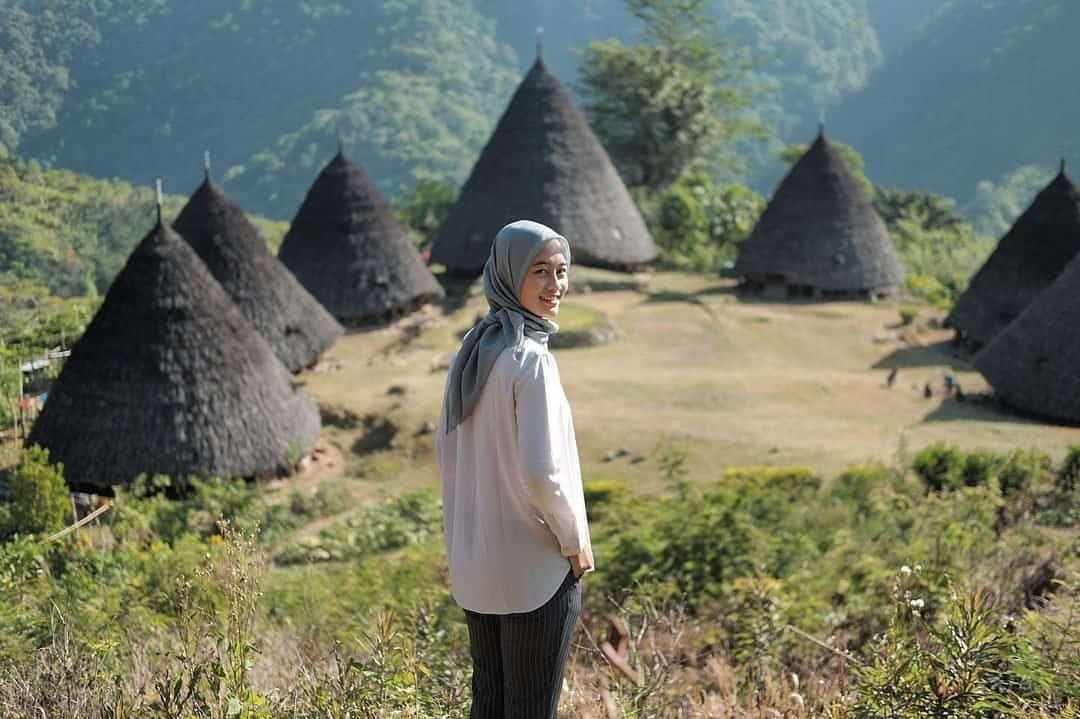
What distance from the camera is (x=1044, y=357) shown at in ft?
45.7

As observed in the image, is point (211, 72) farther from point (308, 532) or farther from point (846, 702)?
point (846, 702)

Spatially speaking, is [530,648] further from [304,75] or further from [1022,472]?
[304,75]

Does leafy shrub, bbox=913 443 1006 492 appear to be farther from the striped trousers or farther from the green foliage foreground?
the striped trousers

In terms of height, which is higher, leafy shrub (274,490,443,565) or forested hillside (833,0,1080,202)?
forested hillside (833,0,1080,202)

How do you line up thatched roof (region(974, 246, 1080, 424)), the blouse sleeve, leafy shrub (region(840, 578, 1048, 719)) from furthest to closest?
thatched roof (region(974, 246, 1080, 424)) < leafy shrub (region(840, 578, 1048, 719)) < the blouse sleeve

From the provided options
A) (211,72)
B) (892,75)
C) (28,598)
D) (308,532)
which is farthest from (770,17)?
(28,598)

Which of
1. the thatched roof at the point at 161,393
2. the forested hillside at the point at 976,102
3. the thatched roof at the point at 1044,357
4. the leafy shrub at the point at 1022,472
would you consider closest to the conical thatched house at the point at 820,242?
the thatched roof at the point at 1044,357

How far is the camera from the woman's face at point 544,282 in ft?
9.86

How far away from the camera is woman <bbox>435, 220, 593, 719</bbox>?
2916 mm

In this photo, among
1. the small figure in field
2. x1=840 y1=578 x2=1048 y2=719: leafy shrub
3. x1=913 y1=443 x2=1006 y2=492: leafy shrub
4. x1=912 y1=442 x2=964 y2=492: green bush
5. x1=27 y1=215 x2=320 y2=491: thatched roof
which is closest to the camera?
x1=840 y1=578 x2=1048 y2=719: leafy shrub

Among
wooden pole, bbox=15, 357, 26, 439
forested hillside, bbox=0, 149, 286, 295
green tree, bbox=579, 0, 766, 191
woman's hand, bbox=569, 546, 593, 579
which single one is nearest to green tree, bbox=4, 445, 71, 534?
wooden pole, bbox=15, 357, 26, 439

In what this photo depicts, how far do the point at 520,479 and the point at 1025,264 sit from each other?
1647 centimetres

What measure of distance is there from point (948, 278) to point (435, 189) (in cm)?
1314

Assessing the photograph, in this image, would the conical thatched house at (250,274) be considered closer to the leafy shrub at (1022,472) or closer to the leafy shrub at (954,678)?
the leafy shrub at (1022,472)
